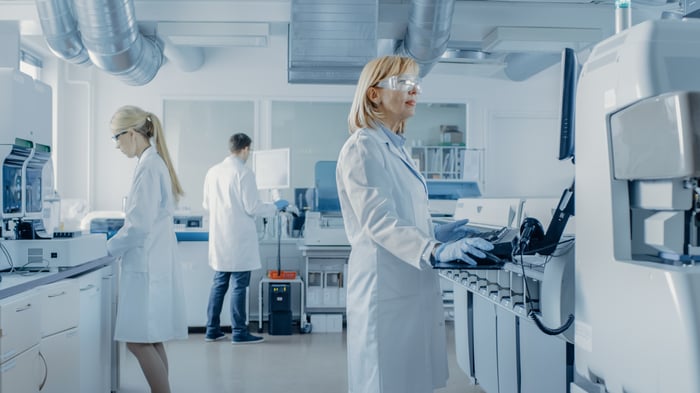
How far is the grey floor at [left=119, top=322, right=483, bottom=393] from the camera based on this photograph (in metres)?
3.28

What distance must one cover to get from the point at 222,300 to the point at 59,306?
221 centimetres

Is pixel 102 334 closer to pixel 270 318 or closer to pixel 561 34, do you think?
pixel 270 318

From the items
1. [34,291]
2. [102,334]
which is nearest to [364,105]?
[34,291]

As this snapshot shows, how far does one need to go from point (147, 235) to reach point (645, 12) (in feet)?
11.3

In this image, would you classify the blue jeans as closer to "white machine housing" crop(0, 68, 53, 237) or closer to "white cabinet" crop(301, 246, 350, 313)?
"white cabinet" crop(301, 246, 350, 313)

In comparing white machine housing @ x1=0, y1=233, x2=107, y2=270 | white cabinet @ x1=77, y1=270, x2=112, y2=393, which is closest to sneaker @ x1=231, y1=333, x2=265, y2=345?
white cabinet @ x1=77, y1=270, x2=112, y2=393

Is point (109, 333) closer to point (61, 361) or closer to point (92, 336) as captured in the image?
point (92, 336)

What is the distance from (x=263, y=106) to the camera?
6430 millimetres

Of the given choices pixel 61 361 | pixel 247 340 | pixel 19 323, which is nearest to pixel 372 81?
pixel 19 323

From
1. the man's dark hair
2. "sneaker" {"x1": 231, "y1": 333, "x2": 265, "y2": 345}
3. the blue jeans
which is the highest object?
the man's dark hair

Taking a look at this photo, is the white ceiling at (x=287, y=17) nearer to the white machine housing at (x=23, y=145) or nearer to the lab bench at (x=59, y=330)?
the white machine housing at (x=23, y=145)

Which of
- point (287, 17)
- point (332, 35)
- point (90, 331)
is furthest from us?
point (287, 17)

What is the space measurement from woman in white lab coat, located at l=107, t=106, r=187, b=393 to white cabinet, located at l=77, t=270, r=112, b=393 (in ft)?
0.37

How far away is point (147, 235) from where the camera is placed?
2568mm
